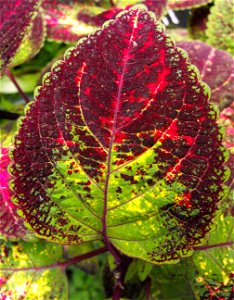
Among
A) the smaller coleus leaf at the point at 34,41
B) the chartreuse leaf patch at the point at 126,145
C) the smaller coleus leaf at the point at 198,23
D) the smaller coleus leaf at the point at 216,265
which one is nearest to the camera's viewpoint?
the chartreuse leaf patch at the point at 126,145

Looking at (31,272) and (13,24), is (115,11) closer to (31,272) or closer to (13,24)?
(13,24)

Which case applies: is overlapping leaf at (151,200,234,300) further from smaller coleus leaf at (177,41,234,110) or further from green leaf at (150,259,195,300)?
smaller coleus leaf at (177,41,234,110)

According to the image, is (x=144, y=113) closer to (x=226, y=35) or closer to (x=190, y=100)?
(x=190, y=100)

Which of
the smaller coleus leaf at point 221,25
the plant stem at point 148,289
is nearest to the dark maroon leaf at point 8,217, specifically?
the plant stem at point 148,289

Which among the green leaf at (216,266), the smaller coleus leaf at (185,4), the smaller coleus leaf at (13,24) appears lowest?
the green leaf at (216,266)

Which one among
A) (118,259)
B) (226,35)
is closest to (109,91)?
(118,259)

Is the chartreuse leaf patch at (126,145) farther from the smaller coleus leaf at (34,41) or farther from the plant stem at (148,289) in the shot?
the smaller coleus leaf at (34,41)

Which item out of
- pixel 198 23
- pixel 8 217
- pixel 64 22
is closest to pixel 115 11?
pixel 64 22
